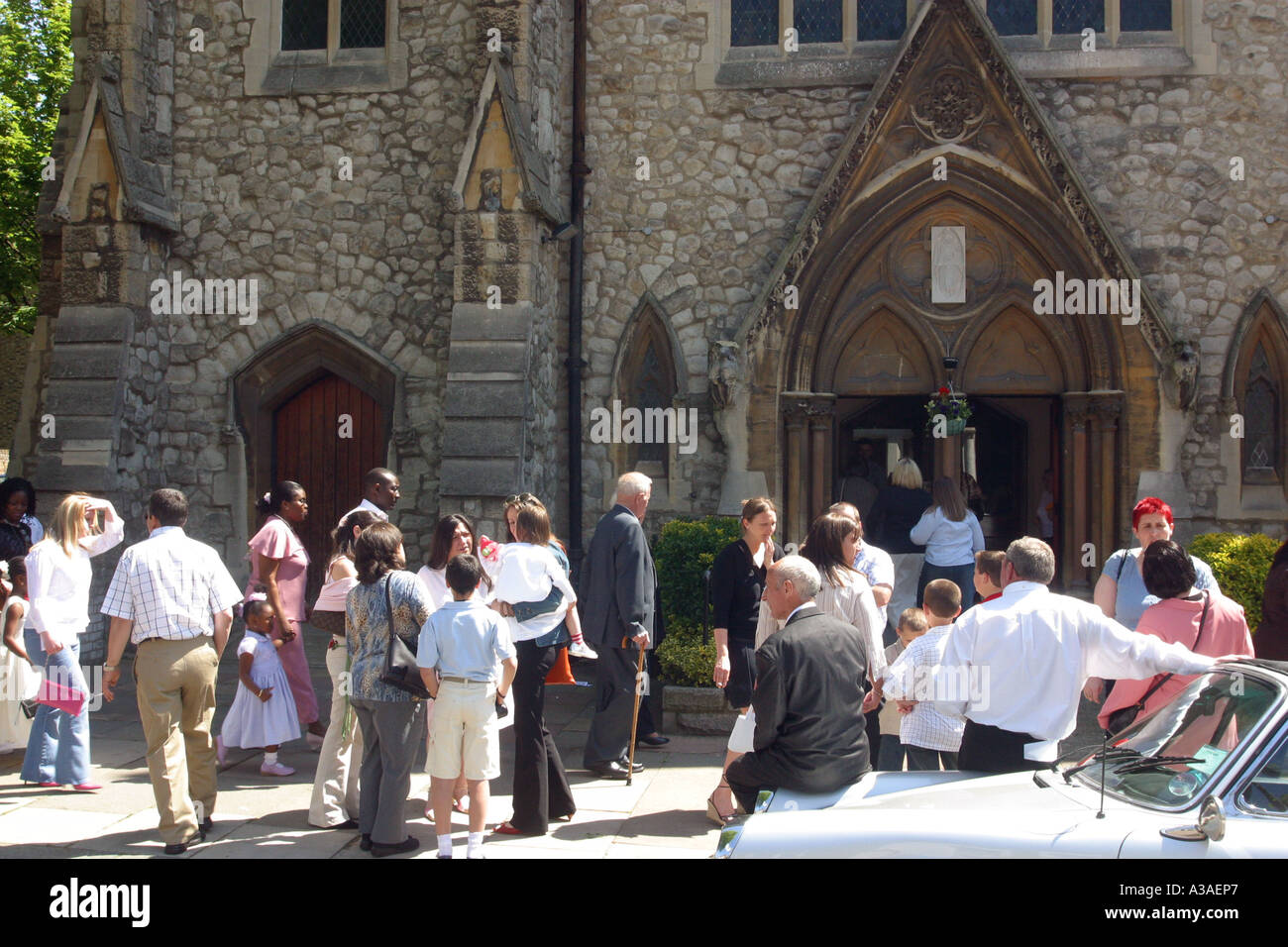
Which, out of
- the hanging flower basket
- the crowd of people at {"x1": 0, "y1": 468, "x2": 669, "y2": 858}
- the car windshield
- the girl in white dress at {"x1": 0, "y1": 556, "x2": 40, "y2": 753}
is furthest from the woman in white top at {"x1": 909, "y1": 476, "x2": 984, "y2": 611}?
the girl in white dress at {"x1": 0, "y1": 556, "x2": 40, "y2": 753}

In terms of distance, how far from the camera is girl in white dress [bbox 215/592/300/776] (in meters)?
6.38

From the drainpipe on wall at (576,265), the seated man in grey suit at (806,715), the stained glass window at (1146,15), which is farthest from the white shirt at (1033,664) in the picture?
the stained glass window at (1146,15)

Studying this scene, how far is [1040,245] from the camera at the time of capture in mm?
9562

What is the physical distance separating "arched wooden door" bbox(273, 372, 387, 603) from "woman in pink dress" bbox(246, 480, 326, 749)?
361 centimetres

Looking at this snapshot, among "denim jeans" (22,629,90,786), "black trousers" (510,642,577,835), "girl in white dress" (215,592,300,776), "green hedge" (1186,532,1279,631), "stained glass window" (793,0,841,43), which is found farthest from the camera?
"stained glass window" (793,0,841,43)

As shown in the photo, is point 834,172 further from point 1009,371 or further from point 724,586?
point 724,586

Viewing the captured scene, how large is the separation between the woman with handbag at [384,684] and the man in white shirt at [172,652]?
70 cm

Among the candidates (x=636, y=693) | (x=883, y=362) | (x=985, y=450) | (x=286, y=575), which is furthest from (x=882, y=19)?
(x=286, y=575)

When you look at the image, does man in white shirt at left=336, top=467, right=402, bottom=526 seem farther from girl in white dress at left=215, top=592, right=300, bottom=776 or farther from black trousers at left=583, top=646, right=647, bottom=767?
black trousers at left=583, top=646, right=647, bottom=767

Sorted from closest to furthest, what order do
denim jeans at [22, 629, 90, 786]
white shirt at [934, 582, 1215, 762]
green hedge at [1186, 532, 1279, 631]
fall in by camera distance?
white shirt at [934, 582, 1215, 762]
denim jeans at [22, 629, 90, 786]
green hedge at [1186, 532, 1279, 631]

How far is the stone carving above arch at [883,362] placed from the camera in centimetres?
1011

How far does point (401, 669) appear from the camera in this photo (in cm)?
502

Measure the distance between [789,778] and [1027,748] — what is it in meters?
0.87

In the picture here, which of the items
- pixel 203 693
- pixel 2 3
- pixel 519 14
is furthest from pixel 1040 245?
pixel 2 3
